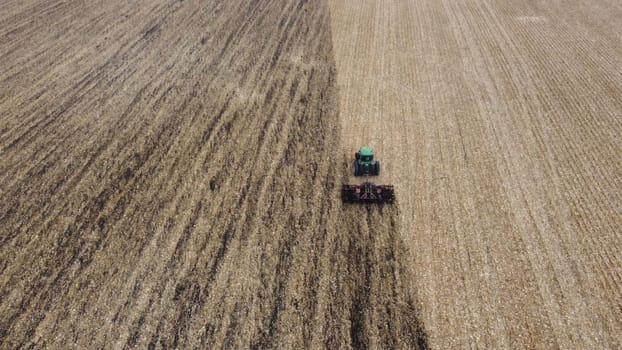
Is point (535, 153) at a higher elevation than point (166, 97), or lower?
lower

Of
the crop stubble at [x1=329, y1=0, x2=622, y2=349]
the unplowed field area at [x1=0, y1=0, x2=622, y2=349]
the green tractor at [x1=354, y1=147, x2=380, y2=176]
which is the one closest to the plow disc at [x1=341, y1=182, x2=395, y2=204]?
the unplowed field area at [x1=0, y1=0, x2=622, y2=349]

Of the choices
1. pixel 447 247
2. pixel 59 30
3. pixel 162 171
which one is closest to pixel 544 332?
pixel 447 247

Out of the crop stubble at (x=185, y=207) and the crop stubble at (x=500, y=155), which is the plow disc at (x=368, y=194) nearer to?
the crop stubble at (x=185, y=207)

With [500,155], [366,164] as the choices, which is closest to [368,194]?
[366,164]

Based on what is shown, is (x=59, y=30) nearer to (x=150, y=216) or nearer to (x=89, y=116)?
(x=89, y=116)

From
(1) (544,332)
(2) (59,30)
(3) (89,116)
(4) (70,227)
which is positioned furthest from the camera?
(2) (59,30)

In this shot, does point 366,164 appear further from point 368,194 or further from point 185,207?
point 185,207

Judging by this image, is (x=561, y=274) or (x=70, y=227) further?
(x=70, y=227)
